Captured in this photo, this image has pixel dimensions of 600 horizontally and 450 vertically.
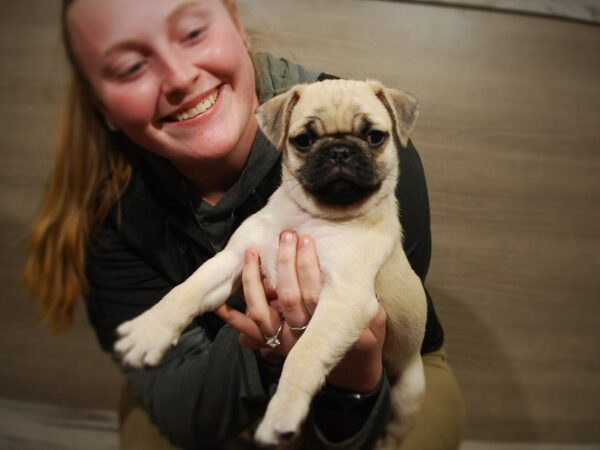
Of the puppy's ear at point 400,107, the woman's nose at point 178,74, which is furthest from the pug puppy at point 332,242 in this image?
the woman's nose at point 178,74

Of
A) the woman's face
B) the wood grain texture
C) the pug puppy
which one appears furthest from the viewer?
the wood grain texture

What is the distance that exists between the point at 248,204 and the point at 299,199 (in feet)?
0.26

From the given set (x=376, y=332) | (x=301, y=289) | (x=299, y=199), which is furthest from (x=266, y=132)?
(x=376, y=332)

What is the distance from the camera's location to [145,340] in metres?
0.71

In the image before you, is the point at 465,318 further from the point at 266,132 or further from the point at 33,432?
the point at 33,432

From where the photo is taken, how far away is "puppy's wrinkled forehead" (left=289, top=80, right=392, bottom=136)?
28.8 inches

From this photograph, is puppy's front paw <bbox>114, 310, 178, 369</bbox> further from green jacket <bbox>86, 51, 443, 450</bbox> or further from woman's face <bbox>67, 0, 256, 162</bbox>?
woman's face <bbox>67, 0, 256, 162</bbox>

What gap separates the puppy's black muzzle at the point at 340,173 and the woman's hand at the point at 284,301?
83mm

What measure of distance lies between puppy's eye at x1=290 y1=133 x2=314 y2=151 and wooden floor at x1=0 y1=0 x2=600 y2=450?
11 centimetres

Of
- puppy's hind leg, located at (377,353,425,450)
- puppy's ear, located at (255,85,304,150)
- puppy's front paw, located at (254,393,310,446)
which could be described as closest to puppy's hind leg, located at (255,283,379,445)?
puppy's front paw, located at (254,393,310,446)

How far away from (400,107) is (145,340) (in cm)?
48

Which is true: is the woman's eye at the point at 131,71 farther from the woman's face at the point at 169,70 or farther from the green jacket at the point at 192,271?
the green jacket at the point at 192,271

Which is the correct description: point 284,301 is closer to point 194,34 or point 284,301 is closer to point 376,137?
point 376,137

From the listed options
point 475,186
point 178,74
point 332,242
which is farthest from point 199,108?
point 475,186
